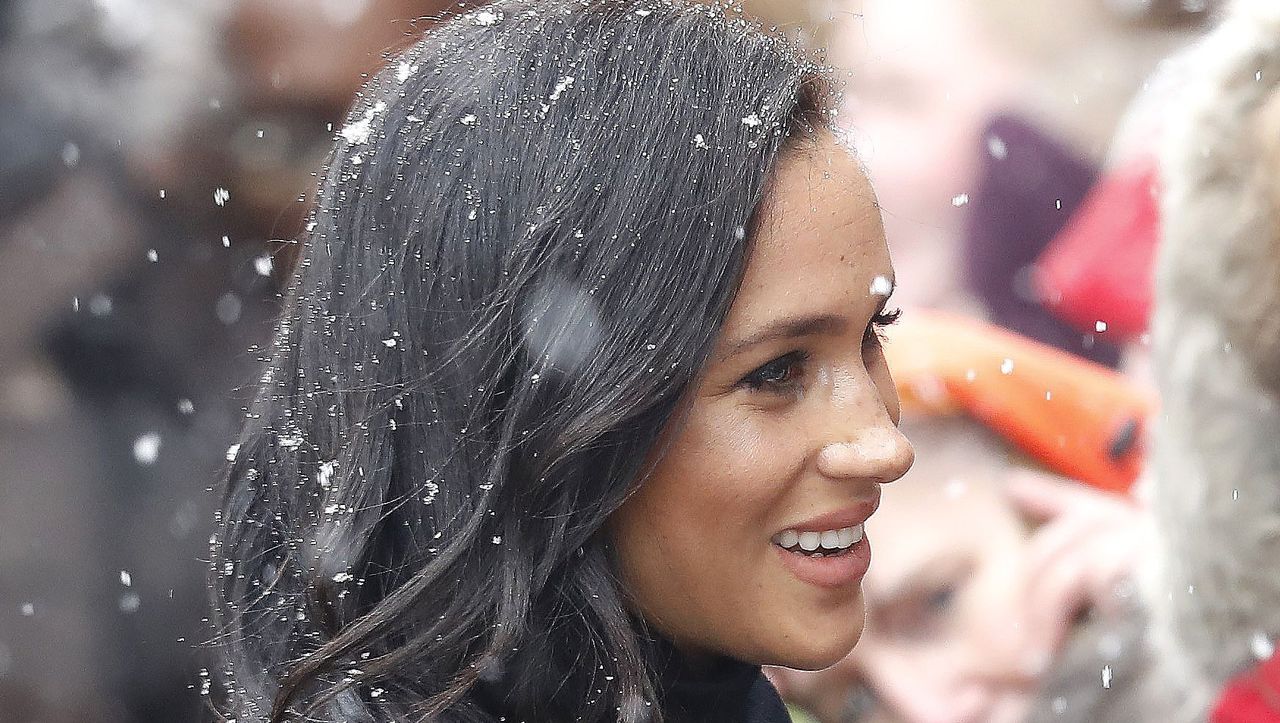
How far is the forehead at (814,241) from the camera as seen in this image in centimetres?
106

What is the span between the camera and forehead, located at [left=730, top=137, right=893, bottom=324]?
106 cm

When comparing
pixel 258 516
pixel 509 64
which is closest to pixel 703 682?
pixel 258 516

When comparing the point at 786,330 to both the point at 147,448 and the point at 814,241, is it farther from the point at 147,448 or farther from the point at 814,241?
the point at 147,448

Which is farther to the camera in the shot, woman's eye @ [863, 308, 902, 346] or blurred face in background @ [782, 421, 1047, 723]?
blurred face in background @ [782, 421, 1047, 723]

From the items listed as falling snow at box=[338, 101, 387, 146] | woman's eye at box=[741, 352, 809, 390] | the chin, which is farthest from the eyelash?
falling snow at box=[338, 101, 387, 146]

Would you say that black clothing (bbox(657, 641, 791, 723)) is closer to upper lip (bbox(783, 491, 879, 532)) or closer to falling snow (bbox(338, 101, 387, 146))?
upper lip (bbox(783, 491, 879, 532))

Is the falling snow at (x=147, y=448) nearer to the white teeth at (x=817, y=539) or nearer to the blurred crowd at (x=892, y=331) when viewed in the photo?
the blurred crowd at (x=892, y=331)

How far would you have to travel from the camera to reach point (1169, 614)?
1.90m

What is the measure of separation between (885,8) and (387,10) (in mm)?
1071

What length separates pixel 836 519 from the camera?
1093 mm

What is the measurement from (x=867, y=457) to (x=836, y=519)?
0.07 metres

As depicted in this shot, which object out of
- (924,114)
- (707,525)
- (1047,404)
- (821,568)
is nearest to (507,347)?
(707,525)

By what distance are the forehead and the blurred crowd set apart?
94 centimetres

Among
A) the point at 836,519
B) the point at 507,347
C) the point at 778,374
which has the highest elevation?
the point at 507,347
